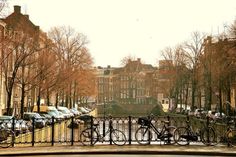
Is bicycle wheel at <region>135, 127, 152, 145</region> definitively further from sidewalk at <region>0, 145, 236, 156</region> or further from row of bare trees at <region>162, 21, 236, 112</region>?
row of bare trees at <region>162, 21, 236, 112</region>

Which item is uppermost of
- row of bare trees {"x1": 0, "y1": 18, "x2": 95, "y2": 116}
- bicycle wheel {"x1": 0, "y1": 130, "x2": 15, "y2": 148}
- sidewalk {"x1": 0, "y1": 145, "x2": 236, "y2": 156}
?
row of bare trees {"x1": 0, "y1": 18, "x2": 95, "y2": 116}

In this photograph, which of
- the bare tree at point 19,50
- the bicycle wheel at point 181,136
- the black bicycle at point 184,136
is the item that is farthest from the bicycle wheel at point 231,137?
the bare tree at point 19,50

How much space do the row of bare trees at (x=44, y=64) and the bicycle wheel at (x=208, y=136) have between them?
20397mm

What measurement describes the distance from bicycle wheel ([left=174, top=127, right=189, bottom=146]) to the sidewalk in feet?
3.18

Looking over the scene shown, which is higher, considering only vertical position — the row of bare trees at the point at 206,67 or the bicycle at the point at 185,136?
the row of bare trees at the point at 206,67

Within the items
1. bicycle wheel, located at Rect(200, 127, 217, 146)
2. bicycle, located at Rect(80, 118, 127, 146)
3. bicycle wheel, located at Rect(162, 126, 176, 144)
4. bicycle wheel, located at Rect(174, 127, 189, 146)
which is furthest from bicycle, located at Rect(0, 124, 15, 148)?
bicycle wheel, located at Rect(200, 127, 217, 146)

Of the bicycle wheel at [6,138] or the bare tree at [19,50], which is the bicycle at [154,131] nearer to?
the bicycle wheel at [6,138]

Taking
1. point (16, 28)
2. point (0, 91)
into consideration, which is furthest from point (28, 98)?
point (16, 28)

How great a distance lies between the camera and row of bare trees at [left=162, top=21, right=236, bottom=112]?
42.8 m

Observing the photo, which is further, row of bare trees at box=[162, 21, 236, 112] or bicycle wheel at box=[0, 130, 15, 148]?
row of bare trees at box=[162, 21, 236, 112]

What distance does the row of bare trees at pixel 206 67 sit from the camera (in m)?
42.8

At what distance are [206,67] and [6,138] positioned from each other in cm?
4038

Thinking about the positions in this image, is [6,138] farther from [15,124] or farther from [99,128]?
[99,128]

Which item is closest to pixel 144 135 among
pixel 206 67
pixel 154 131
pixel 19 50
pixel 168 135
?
pixel 154 131
